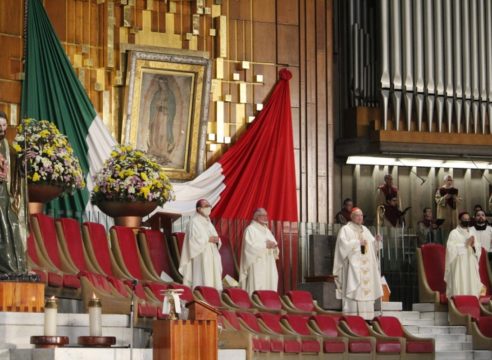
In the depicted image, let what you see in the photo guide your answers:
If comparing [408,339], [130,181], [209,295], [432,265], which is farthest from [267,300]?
[432,265]

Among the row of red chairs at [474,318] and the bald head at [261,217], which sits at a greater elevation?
the bald head at [261,217]

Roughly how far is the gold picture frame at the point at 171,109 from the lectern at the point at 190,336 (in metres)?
7.91

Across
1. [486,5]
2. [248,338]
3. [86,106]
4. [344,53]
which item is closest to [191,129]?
[86,106]

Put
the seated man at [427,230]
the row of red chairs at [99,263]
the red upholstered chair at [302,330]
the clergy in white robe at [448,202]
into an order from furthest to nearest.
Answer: the clergy in white robe at [448,202] < the seated man at [427,230] < the red upholstered chair at [302,330] < the row of red chairs at [99,263]

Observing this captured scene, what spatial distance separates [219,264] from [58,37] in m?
4.19

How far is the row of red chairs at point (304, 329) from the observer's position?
42.6ft

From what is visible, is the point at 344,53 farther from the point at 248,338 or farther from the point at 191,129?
the point at 248,338

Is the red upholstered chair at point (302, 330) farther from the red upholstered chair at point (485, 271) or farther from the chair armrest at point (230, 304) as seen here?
the red upholstered chair at point (485, 271)

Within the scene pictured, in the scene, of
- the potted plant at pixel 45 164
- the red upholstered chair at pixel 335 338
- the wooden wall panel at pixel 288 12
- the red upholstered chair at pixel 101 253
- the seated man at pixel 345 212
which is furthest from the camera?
the wooden wall panel at pixel 288 12

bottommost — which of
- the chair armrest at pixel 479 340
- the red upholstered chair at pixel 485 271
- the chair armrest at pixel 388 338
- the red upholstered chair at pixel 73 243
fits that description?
the chair armrest at pixel 479 340

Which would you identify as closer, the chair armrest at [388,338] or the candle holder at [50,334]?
the candle holder at [50,334]

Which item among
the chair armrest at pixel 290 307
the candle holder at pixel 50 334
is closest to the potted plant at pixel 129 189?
the chair armrest at pixel 290 307

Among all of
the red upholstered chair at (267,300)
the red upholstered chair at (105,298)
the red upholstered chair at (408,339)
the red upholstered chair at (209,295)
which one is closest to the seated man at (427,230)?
the red upholstered chair at (408,339)

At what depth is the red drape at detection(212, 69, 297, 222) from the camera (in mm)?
18625
